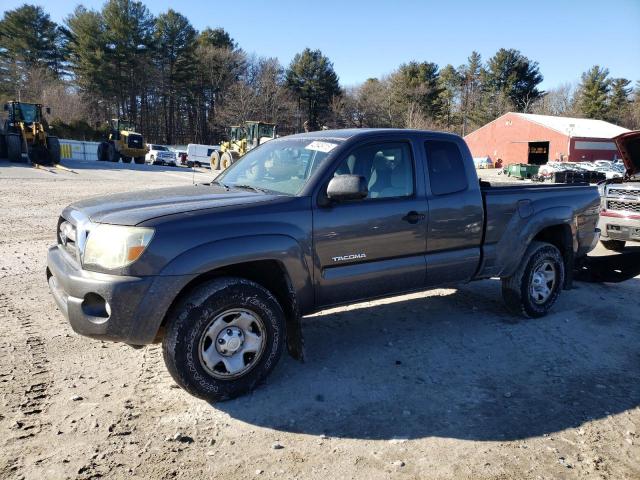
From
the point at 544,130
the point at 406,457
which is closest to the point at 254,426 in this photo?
the point at 406,457

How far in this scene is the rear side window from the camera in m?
4.41

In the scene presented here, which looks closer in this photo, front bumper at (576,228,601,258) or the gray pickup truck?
the gray pickup truck

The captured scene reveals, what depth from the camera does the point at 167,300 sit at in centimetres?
312

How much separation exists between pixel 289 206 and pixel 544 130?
5444cm

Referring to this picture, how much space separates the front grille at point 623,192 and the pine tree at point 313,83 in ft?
192

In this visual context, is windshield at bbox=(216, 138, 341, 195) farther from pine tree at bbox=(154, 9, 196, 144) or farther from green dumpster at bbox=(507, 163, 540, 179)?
pine tree at bbox=(154, 9, 196, 144)

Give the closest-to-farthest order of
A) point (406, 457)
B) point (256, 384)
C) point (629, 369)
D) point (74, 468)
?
point (74, 468)
point (406, 457)
point (256, 384)
point (629, 369)

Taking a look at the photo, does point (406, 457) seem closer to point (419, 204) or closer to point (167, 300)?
point (167, 300)

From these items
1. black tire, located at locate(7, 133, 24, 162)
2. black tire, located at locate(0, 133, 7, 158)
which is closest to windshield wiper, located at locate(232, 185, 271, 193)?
black tire, located at locate(7, 133, 24, 162)

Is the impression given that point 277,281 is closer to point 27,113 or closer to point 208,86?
point 27,113

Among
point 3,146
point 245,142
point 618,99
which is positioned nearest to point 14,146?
point 3,146

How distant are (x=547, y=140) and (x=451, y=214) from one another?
52653 millimetres

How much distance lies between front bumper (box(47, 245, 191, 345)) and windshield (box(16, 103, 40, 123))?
2796 cm

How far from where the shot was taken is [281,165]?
4.22 meters
